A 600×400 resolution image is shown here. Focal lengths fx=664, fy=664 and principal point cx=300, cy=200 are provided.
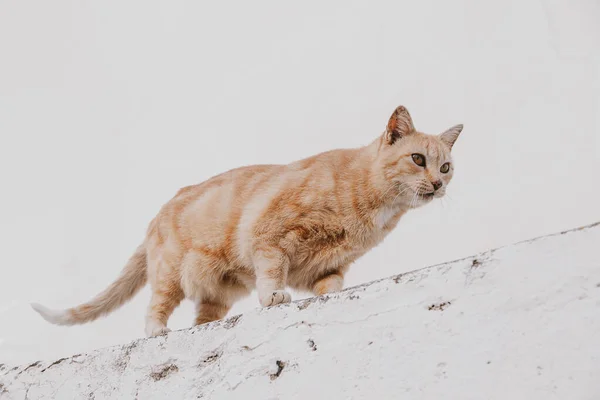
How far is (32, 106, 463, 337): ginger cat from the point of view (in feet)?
7.88

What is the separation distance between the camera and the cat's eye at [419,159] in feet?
8.48

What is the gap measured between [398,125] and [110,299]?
4.68 feet

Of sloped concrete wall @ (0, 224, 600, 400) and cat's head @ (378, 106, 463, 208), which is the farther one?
cat's head @ (378, 106, 463, 208)

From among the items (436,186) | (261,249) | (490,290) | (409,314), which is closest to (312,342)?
(409,314)

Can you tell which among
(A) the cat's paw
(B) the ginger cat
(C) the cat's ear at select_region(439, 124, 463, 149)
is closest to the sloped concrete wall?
(A) the cat's paw

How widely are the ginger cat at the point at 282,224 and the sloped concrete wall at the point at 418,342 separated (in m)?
0.54

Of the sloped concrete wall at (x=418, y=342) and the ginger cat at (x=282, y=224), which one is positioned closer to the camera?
the sloped concrete wall at (x=418, y=342)

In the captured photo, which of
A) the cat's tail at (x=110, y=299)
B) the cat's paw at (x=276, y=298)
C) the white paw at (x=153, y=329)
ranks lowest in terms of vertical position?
the white paw at (x=153, y=329)

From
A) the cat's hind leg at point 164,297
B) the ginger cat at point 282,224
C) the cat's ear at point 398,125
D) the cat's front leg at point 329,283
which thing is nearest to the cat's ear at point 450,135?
the ginger cat at point 282,224

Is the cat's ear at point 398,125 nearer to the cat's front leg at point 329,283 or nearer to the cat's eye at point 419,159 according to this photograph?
the cat's eye at point 419,159

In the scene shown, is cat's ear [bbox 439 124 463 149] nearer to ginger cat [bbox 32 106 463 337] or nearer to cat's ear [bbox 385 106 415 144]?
ginger cat [bbox 32 106 463 337]

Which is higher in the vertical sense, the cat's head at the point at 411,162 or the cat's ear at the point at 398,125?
the cat's ear at the point at 398,125

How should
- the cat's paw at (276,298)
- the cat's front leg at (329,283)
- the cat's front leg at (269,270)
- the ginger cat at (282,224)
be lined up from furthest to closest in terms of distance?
the cat's front leg at (329,283) → the ginger cat at (282,224) → the cat's front leg at (269,270) → the cat's paw at (276,298)

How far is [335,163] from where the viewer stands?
2.64 metres
